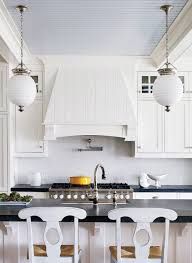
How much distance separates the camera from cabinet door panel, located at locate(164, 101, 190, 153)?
536 centimetres

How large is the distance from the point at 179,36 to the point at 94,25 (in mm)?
862

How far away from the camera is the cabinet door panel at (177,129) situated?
17.6 ft

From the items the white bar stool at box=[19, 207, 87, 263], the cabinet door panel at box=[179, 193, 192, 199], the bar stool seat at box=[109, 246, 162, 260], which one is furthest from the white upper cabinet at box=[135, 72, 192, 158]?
the white bar stool at box=[19, 207, 87, 263]

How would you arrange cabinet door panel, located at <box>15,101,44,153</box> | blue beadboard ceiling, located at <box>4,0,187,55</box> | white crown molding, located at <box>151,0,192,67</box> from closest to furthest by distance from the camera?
blue beadboard ceiling, located at <box>4,0,187,55</box> → white crown molding, located at <box>151,0,192,67</box> → cabinet door panel, located at <box>15,101,44,153</box>

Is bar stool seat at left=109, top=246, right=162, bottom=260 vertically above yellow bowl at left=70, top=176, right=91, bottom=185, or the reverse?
yellow bowl at left=70, top=176, right=91, bottom=185

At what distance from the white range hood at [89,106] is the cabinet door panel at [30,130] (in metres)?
0.19

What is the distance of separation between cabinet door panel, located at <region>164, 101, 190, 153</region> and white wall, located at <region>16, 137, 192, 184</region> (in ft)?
1.36

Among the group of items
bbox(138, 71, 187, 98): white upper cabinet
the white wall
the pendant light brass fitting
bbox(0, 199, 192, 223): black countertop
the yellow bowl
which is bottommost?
the yellow bowl

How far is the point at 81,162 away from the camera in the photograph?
5699 millimetres

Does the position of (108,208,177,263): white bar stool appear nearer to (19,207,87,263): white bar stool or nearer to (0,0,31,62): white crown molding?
(19,207,87,263): white bar stool

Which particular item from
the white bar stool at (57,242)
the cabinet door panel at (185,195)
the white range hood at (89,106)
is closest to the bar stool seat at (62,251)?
the white bar stool at (57,242)

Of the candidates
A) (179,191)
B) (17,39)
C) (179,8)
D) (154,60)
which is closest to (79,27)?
(17,39)

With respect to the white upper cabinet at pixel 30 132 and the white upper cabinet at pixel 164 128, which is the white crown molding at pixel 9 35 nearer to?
the white upper cabinet at pixel 30 132

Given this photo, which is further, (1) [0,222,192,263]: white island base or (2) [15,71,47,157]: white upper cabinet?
(2) [15,71,47,157]: white upper cabinet
